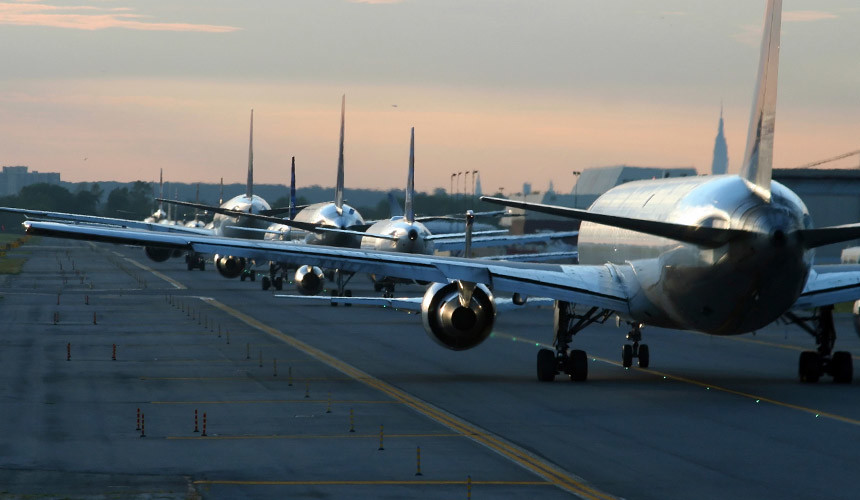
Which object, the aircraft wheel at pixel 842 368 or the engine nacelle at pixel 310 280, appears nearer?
the aircraft wheel at pixel 842 368

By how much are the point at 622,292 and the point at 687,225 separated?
4.88 meters

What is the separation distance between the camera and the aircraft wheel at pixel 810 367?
119 feet

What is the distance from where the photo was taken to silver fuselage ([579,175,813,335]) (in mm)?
29203

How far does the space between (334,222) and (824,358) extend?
4891 centimetres

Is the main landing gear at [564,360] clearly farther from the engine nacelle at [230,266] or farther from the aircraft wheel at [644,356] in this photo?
the engine nacelle at [230,266]

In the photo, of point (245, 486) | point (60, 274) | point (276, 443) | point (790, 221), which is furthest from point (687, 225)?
point (60, 274)

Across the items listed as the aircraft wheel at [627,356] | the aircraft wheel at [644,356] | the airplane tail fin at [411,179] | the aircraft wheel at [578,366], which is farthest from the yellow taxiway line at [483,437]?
the airplane tail fin at [411,179]

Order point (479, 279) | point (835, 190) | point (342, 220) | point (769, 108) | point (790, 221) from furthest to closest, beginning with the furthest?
point (835, 190) → point (342, 220) → point (479, 279) → point (769, 108) → point (790, 221)

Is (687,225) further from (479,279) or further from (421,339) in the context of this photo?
(421,339)

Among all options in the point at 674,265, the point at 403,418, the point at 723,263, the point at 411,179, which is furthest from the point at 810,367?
the point at 411,179

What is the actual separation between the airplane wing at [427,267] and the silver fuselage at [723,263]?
124 cm

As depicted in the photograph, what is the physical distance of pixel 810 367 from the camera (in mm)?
36375

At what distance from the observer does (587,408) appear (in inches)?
1206

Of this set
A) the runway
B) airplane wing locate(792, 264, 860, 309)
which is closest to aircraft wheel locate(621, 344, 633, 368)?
the runway
